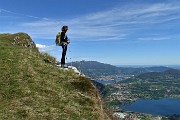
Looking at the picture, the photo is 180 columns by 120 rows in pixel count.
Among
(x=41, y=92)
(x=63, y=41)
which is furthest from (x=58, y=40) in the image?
(x=41, y=92)

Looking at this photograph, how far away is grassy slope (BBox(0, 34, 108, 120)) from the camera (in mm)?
19703

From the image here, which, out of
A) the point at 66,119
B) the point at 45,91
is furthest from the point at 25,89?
the point at 66,119

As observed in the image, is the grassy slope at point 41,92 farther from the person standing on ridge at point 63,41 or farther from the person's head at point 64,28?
the person's head at point 64,28

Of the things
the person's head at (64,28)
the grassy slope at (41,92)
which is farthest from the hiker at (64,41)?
the grassy slope at (41,92)

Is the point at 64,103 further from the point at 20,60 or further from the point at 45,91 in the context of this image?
the point at 20,60

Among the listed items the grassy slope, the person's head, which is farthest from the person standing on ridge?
the grassy slope

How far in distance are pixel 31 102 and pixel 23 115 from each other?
1906mm

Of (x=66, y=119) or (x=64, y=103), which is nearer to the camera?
(x=66, y=119)

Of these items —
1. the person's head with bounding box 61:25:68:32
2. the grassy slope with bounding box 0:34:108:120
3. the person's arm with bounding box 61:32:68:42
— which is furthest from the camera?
the person's arm with bounding box 61:32:68:42

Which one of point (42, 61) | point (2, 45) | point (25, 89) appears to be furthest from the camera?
point (2, 45)

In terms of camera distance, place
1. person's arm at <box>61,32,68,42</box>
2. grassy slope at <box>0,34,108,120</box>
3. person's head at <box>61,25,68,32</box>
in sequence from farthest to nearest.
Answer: person's arm at <box>61,32,68,42</box> → person's head at <box>61,25,68,32</box> → grassy slope at <box>0,34,108,120</box>

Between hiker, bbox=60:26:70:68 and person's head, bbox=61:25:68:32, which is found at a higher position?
person's head, bbox=61:25:68:32

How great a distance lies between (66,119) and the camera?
64.1ft

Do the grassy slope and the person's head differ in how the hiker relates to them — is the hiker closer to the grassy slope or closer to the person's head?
the person's head
